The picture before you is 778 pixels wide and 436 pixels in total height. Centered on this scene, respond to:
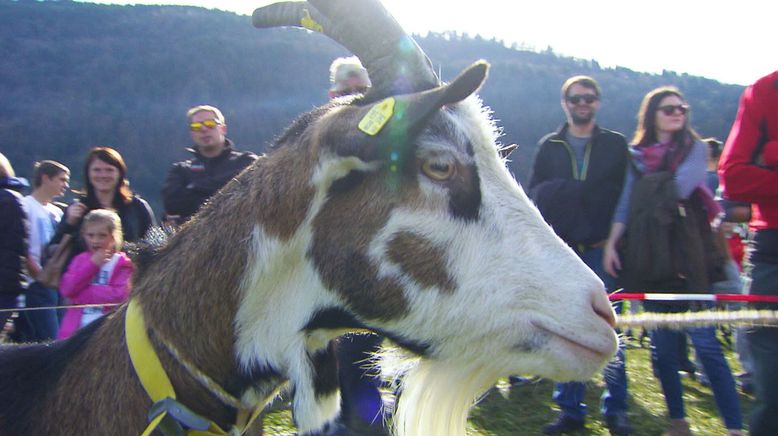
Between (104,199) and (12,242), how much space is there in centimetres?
61

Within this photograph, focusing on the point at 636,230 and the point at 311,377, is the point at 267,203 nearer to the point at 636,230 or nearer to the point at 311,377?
the point at 311,377

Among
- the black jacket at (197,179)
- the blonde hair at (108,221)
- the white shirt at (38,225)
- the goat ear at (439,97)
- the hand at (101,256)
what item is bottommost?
the white shirt at (38,225)

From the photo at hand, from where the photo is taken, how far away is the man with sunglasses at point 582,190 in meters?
4.53

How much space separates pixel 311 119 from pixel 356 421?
6.79 ft

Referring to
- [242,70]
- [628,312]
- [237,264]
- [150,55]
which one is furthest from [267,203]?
[150,55]

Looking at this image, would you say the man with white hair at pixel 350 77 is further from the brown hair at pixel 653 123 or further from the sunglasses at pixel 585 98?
the brown hair at pixel 653 123

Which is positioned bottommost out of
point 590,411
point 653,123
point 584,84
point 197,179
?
point 590,411

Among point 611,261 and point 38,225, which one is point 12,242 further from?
point 611,261

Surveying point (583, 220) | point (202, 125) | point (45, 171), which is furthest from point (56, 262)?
point (583, 220)

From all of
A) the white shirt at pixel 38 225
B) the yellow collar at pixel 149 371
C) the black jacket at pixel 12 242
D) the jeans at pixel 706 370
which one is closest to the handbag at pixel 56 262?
the black jacket at pixel 12 242

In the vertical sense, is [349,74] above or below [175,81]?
above

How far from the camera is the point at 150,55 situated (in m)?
54.8

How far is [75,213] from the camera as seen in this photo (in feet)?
15.0

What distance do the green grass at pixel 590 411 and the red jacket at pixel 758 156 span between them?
2227 millimetres
